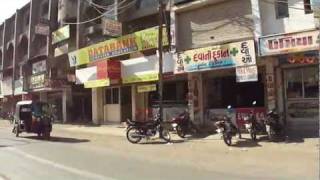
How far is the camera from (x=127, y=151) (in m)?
19.8

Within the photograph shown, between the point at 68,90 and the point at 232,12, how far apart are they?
821 inches

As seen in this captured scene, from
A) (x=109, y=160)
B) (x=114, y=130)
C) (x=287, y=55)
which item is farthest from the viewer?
(x=114, y=130)

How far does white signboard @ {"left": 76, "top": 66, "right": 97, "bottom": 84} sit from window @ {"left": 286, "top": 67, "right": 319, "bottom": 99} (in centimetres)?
1483

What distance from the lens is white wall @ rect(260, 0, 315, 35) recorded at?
2072 centimetres

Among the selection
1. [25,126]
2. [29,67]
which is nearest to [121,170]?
[25,126]

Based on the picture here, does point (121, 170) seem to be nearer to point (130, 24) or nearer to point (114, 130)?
point (114, 130)

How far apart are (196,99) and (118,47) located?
26.2ft

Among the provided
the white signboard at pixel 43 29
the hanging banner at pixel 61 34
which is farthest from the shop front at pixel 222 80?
the white signboard at pixel 43 29

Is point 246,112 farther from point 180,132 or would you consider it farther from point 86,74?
point 86,74

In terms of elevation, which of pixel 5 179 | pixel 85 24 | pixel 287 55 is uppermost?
pixel 85 24

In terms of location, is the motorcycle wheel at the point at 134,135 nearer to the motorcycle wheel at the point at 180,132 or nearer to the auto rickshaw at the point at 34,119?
the motorcycle wheel at the point at 180,132

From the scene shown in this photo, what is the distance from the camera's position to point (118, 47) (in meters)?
32.0

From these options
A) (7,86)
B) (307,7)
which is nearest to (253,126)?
(307,7)

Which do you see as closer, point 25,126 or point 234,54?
point 234,54
